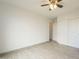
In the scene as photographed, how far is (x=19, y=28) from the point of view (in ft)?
16.3

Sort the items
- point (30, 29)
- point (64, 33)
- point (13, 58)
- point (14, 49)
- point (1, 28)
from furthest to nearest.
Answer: point (64, 33), point (30, 29), point (14, 49), point (1, 28), point (13, 58)

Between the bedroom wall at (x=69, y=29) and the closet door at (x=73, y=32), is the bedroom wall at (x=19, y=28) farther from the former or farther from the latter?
the closet door at (x=73, y=32)

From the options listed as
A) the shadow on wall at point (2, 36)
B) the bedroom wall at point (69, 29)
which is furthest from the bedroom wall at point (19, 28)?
the bedroom wall at point (69, 29)

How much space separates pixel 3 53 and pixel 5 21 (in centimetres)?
160

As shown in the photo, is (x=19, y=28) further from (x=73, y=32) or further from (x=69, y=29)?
(x=73, y=32)

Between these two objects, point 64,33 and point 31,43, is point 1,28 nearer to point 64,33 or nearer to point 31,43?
point 31,43

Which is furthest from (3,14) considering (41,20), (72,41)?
(72,41)

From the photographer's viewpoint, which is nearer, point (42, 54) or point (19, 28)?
point (42, 54)

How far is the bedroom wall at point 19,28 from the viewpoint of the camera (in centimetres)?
436

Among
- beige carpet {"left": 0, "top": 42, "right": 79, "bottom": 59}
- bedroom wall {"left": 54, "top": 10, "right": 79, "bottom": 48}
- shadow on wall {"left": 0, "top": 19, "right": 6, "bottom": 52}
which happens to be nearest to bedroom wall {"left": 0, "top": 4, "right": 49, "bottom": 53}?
shadow on wall {"left": 0, "top": 19, "right": 6, "bottom": 52}

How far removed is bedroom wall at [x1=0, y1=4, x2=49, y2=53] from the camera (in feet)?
14.3

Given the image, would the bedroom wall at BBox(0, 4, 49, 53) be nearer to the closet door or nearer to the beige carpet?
the beige carpet

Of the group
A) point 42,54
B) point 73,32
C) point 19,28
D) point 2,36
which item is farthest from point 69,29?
point 2,36

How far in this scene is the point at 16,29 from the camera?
482cm
